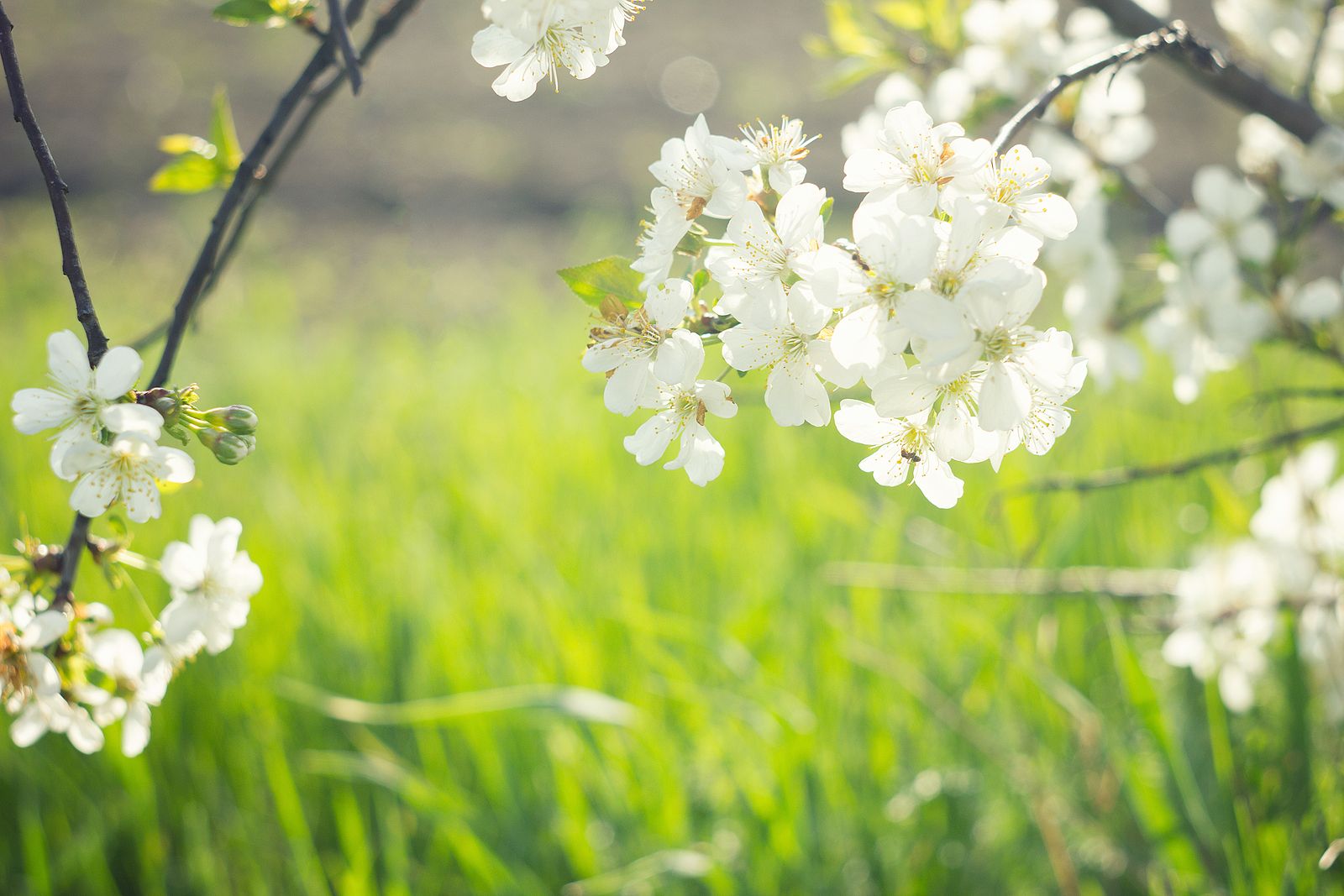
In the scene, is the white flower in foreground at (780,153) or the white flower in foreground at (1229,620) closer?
the white flower in foreground at (780,153)

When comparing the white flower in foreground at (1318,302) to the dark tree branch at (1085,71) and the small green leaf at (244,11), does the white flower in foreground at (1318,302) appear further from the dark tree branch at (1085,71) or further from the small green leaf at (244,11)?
the small green leaf at (244,11)

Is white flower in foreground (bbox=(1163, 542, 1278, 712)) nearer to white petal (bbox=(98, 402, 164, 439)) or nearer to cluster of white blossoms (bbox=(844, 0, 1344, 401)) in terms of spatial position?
cluster of white blossoms (bbox=(844, 0, 1344, 401))

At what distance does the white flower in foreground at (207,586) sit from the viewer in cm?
57

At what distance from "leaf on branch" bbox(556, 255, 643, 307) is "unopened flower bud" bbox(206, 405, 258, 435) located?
0.62 feet

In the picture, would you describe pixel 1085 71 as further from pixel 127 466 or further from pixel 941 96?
pixel 127 466

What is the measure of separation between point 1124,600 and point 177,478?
1.00m

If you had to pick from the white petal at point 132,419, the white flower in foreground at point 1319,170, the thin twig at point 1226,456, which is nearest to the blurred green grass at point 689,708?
the thin twig at point 1226,456

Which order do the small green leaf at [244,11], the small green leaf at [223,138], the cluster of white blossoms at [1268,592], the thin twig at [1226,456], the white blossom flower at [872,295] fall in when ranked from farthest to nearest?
1. the cluster of white blossoms at [1268,592]
2. the thin twig at [1226,456]
3. the small green leaf at [223,138]
4. the small green leaf at [244,11]
5. the white blossom flower at [872,295]

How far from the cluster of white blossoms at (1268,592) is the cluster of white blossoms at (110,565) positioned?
895 millimetres

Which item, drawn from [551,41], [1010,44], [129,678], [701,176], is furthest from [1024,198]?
[129,678]

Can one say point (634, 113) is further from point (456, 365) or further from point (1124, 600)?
point (1124, 600)

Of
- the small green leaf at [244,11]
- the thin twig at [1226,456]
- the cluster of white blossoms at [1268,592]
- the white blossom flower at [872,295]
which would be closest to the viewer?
the white blossom flower at [872,295]

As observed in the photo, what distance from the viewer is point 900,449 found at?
494mm

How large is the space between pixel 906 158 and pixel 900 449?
0.50 ft
